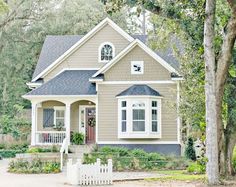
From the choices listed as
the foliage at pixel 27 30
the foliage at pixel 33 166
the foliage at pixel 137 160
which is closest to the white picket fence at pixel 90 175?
the foliage at pixel 33 166

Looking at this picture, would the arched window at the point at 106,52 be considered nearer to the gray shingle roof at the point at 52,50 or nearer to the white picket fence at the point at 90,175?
the gray shingle roof at the point at 52,50

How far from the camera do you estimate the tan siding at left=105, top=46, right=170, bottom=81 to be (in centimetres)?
2947

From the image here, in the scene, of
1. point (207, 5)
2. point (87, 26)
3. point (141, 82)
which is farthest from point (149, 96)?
point (87, 26)

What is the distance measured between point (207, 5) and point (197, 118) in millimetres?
5678

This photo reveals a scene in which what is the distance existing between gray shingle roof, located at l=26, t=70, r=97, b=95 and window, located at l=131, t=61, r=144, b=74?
2667mm

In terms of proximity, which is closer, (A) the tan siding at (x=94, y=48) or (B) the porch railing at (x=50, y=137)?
(B) the porch railing at (x=50, y=137)

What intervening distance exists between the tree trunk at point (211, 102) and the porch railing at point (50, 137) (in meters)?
15.5

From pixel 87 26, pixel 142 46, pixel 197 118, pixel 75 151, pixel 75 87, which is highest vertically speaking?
pixel 87 26

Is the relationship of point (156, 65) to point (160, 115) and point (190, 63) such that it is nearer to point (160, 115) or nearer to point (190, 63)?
point (160, 115)

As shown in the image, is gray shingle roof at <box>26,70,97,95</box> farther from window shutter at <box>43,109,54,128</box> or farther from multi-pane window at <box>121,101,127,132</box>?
window shutter at <box>43,109,54,128</box>

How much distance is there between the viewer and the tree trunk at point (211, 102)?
51.6 ft

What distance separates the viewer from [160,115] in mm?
29062

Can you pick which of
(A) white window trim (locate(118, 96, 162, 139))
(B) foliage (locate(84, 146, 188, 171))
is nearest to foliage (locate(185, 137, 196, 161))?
(A) white window trim (locate(118, 96, 162, 139))

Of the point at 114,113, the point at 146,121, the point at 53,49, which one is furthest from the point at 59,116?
the point at 146,121
